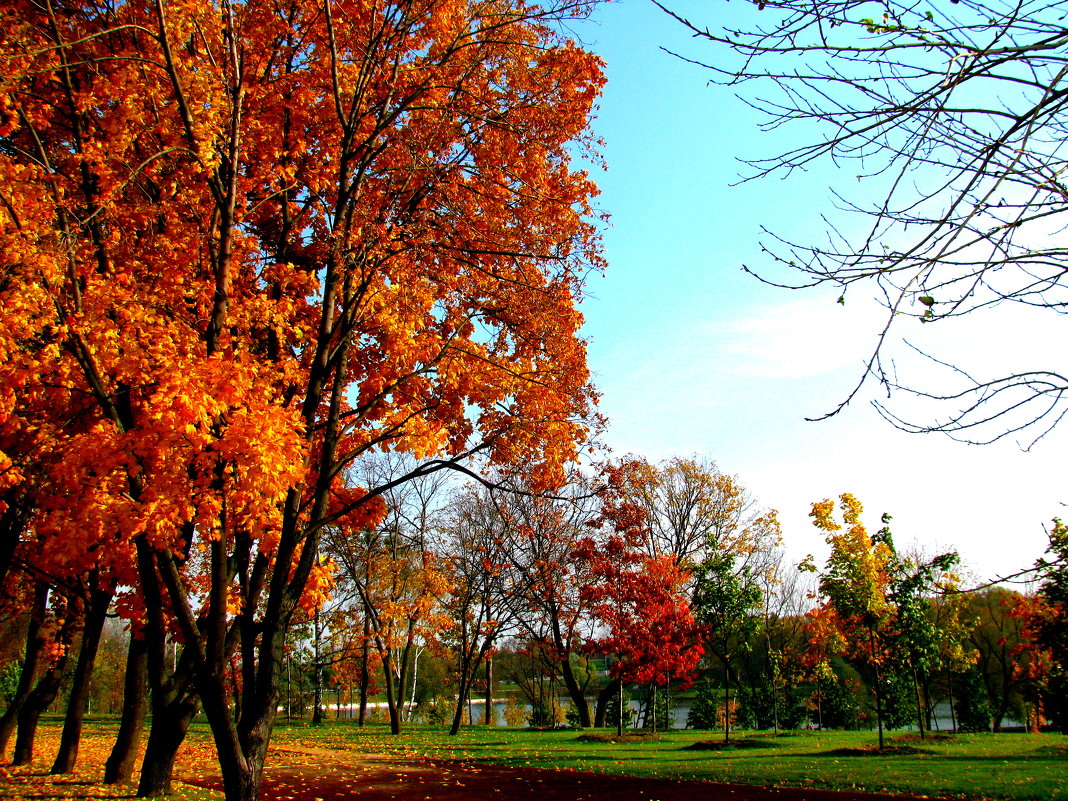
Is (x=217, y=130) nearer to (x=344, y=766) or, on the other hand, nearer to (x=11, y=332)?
(x=11, y=332)

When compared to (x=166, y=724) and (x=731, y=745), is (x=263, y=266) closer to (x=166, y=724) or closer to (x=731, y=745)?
(x=166, y=724)

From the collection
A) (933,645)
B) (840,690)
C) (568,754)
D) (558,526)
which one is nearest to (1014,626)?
(840,690)

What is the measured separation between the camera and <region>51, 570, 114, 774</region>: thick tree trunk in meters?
11.9

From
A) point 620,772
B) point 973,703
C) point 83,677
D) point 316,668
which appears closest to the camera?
point 83,677

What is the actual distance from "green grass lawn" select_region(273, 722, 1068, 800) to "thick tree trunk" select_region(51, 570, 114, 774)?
31.3 ft

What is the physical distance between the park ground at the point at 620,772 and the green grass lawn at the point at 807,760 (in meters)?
0.04

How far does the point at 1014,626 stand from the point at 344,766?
3851cm

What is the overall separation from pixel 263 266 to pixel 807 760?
1578 centimetres

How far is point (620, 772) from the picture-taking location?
14984mm

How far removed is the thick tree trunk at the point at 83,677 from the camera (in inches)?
468

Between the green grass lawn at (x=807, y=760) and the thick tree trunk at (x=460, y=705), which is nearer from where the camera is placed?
the green grass lawn at (x=807, y=760)

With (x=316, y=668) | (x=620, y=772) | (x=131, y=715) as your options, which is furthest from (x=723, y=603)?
(x=316, y=668)

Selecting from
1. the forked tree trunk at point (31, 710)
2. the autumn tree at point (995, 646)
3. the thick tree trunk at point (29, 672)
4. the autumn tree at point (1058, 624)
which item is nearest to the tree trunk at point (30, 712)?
the forked tree trunk at point (31, 710)

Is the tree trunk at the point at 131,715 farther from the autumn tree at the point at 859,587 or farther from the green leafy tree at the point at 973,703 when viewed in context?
the green leafy tree at the point at 973,703
